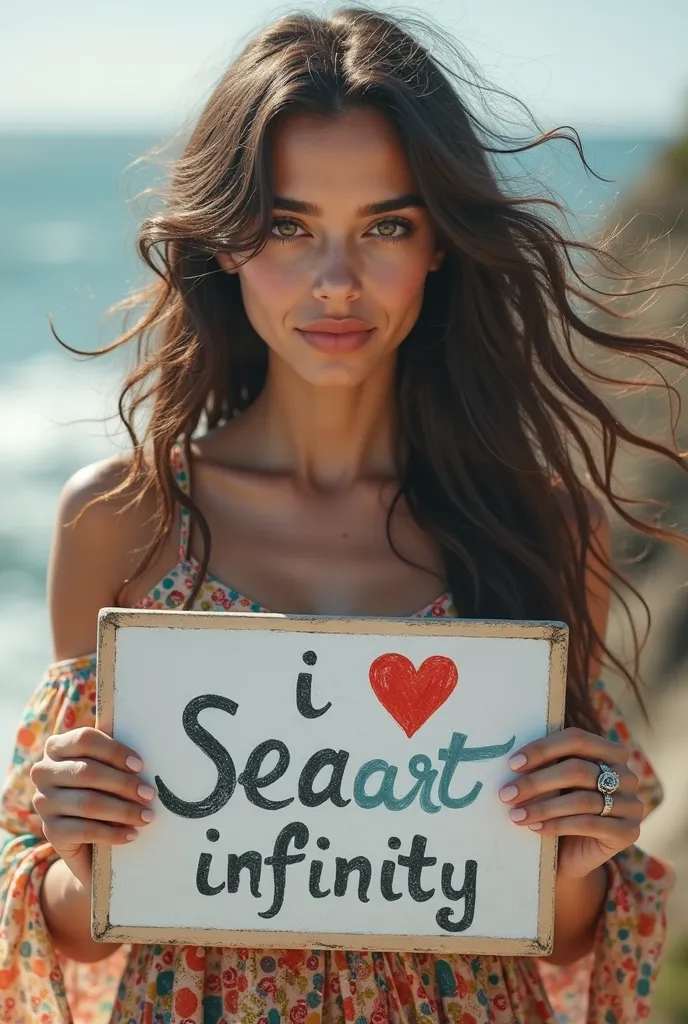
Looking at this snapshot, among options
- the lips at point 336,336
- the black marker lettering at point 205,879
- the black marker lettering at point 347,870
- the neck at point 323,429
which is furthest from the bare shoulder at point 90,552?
the black marker lettering at point 347,870

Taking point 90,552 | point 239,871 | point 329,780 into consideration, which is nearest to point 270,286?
point 90,552

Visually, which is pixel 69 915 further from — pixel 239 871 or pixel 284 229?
pixel 284 229

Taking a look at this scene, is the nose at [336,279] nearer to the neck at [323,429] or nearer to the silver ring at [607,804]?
the neck at [323,429]

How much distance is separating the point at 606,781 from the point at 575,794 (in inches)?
1.9

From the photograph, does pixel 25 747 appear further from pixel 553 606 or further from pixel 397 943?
pixel 553 606

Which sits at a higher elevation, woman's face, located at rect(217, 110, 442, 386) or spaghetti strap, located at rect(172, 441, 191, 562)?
woman's face, located at rect(217, 110, 442, 386)

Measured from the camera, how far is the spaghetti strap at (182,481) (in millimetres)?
2248

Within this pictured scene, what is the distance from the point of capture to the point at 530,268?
2.34m

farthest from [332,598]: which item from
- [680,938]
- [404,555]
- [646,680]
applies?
[646,680]

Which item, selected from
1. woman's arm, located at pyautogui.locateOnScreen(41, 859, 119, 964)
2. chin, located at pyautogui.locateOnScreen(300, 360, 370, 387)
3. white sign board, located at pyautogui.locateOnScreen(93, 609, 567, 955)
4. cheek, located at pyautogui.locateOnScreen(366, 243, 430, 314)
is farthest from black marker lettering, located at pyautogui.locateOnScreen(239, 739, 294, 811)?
cheek, located at pyautogui.locateOnScreen(366, 243, 430, 314)

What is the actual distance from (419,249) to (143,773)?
0.89 meters

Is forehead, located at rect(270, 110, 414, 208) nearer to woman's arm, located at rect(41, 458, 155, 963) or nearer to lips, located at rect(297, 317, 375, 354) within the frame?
lips, located at rect(297, 317, 375, 354)

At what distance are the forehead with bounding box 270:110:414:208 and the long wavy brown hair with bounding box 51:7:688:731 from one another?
0.02 m

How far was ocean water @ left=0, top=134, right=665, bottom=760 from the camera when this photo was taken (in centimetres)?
595
